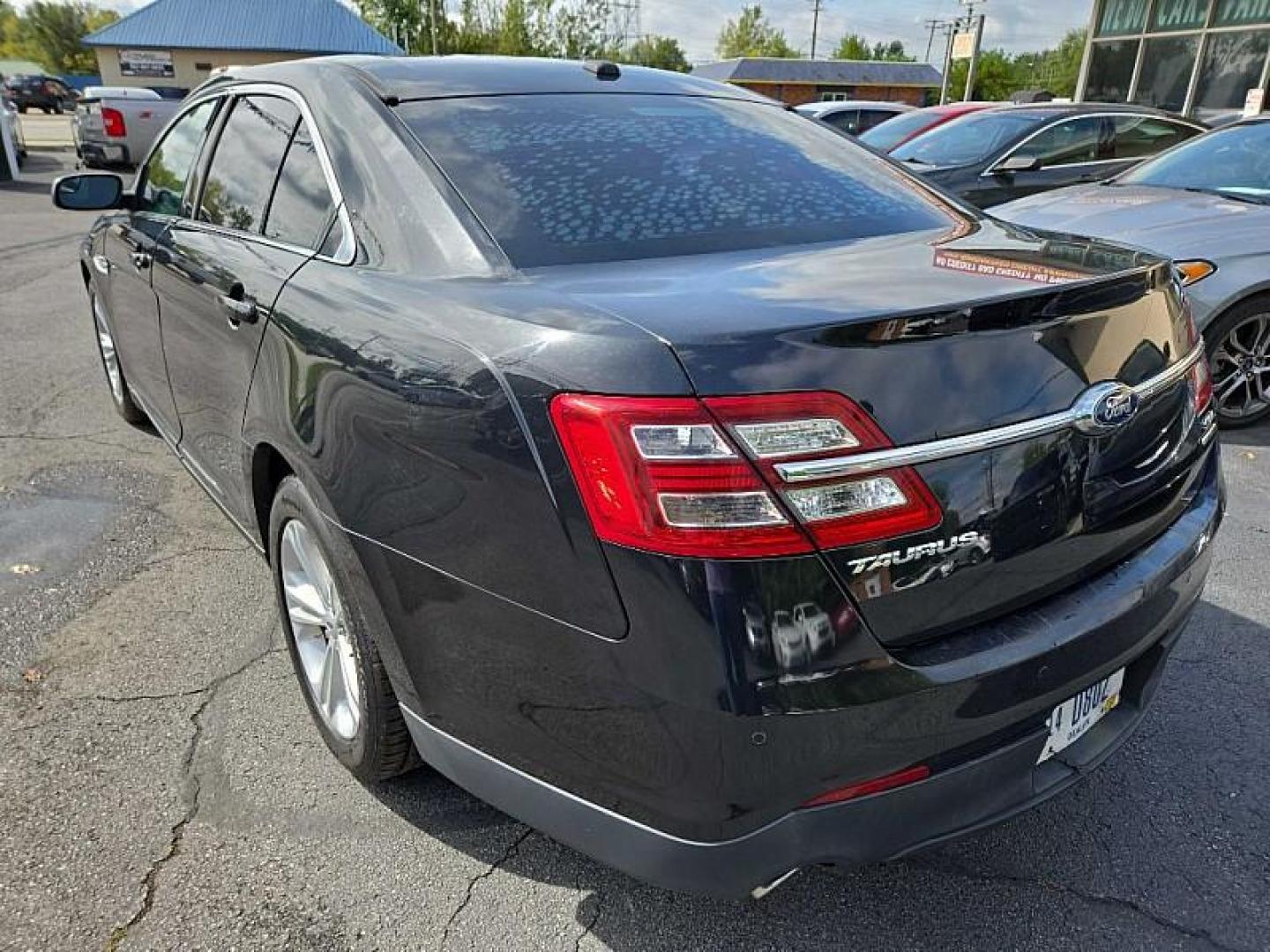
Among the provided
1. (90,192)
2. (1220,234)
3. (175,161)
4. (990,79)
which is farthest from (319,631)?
(990,79)

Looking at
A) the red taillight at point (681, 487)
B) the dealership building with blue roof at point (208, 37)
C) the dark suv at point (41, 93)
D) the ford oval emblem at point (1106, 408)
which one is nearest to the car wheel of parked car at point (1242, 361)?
the ford oval emblem at point (1106, 408)

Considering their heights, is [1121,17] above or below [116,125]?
above

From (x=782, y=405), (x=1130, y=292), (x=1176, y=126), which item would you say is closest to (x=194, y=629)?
(x=782, y=405)

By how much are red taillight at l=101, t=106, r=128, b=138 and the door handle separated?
16307mm

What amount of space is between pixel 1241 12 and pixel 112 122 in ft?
62.2

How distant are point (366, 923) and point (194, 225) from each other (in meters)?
2.20

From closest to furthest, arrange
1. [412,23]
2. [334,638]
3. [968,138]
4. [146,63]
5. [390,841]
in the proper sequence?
[390,841], [334,638], [968,138], [146,63], [412,23]

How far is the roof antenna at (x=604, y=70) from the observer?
2742mm

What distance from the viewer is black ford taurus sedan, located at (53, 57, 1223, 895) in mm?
1402

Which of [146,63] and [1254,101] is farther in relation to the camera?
[146,63]

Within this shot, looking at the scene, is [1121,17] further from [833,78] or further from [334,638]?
[833,78]

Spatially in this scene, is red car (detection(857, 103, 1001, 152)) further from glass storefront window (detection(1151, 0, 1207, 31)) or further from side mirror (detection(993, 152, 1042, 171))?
glass storefront window (detection(1151, 0, 1207, 31))

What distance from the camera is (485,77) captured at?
99.7 inches

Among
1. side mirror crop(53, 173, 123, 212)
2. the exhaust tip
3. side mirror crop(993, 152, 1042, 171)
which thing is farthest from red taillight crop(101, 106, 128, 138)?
the exhaust tip
